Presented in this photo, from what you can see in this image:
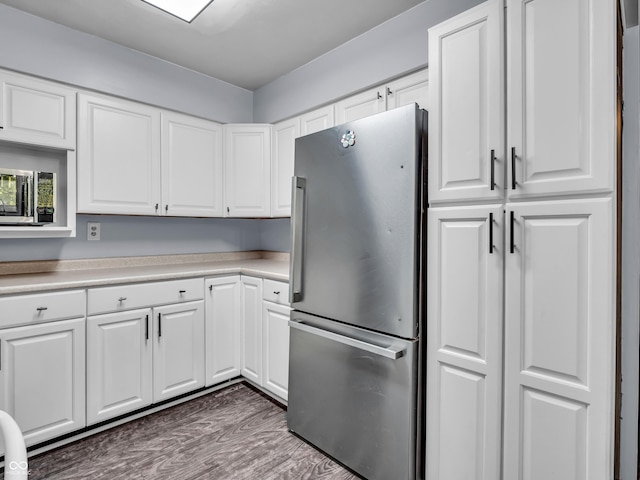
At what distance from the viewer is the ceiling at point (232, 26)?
6.73ft

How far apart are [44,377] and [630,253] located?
109 inches

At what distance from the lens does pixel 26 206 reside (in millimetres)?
2070

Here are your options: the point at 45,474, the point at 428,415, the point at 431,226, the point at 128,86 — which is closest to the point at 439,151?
the point at 431,226

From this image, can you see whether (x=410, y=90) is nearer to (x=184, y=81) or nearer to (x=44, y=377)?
(x=184, y=81)

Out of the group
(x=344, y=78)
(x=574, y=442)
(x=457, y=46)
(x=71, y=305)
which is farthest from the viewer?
(x=344, y=78)

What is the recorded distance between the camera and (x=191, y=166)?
2.80 m

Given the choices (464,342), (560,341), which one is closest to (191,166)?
(464,342)

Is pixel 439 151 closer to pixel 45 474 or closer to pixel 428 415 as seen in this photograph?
pixel 428 415

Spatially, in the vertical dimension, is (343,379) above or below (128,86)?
below

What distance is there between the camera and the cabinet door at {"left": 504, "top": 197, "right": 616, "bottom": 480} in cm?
110

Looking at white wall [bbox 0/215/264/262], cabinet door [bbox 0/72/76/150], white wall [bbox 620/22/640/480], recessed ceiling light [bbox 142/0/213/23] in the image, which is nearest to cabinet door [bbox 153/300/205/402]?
white wall [bbox 0/215/264/262]

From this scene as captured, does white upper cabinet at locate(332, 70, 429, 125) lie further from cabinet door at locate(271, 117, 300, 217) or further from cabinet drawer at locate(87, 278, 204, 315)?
cabinet drawer at locate(87, 278, 204, 315)

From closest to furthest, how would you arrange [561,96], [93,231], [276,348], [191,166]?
[561,96]
[276,348]
[93,231]
[191,166]

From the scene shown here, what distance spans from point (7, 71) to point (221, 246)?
185 cm
